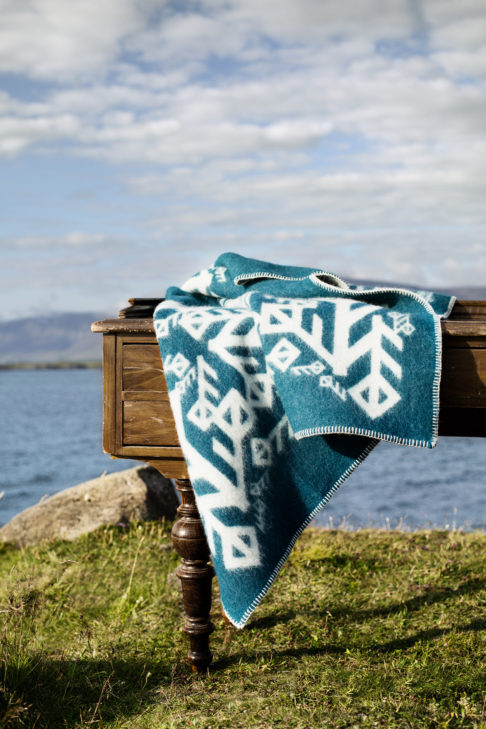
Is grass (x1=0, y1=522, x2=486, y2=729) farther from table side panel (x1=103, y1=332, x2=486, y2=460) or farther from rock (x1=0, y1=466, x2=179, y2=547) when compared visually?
table side panel (x1=103, y1=332, x2=486, y2=460)

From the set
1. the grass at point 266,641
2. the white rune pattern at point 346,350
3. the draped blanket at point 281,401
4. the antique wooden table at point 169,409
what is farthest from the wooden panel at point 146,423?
the grass at point 266,641

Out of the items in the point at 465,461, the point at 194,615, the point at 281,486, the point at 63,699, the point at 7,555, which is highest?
the point at 281,486

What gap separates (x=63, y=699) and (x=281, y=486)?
144cm

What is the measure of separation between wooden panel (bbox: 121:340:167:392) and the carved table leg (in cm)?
48

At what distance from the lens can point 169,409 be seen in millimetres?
3221

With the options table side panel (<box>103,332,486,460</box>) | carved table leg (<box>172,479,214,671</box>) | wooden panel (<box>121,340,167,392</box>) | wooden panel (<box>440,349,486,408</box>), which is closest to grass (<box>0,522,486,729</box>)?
carved table leg (<box>172,479,214,671</box>)

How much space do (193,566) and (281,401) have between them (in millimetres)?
997

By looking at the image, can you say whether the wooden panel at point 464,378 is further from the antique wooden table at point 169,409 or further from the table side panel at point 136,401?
the table side panel at point 136,401

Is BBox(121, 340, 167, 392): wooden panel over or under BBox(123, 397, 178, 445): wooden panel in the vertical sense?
over

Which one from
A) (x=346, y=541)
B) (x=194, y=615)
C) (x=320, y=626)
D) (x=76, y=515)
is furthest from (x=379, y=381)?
(x=76, y=515)

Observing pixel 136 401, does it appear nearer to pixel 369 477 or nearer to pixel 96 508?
pixel 96 508

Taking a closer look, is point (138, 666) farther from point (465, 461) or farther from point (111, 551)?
point (465, 461)

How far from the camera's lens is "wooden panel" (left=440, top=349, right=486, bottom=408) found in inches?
116

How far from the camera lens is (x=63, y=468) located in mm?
20141
